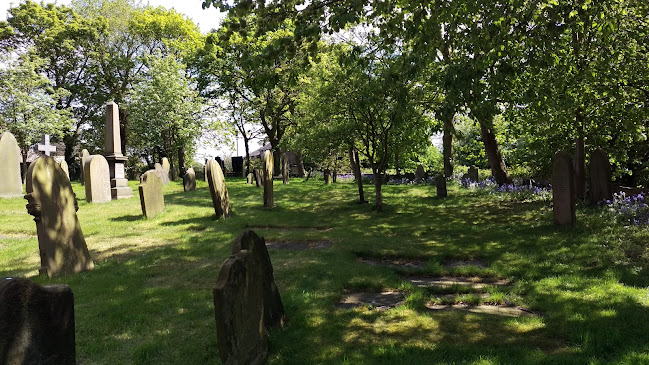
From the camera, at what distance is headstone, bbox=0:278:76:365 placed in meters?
2.68

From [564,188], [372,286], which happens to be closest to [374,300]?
[372,286]

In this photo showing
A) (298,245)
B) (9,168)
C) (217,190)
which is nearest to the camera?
(298,245)

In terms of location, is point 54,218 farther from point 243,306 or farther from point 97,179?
point 97,179

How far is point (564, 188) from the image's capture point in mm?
9297

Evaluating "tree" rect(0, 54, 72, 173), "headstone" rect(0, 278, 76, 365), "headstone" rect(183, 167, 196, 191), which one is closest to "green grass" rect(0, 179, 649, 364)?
"headstone" rect(0, 278, 76, 365)

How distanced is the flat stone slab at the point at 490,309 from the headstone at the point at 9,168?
1748 centimetres

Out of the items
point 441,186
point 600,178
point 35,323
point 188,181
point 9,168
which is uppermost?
point 9,168

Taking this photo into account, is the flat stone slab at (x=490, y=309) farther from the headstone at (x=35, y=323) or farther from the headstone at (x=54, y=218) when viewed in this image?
the headstone at (x=54, y=218)

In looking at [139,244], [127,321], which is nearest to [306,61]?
[127,321]

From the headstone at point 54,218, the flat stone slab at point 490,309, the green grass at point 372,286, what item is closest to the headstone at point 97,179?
the green grass at point 372,286

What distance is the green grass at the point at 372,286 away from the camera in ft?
12.5

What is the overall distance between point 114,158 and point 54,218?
11.9 metres

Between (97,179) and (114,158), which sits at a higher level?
(114,158)

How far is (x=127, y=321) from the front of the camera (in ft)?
14.9
